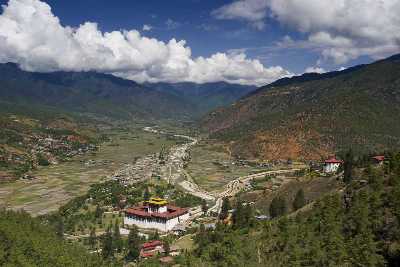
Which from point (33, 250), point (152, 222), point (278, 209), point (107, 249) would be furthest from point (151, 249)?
point (278, 209)

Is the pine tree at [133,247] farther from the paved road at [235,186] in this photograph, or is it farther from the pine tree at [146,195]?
the pine tree at [146,195]

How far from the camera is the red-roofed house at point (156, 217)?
103688 millimetres

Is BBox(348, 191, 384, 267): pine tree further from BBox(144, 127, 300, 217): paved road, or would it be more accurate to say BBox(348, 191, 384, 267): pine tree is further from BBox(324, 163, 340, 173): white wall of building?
BBox(324, 163, 340, 173): white wall of building

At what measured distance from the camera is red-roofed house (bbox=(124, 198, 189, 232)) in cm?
10369

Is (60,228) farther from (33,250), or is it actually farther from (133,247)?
(33,250)

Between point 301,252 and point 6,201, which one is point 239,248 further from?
point 6,201

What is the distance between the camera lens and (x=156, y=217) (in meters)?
104

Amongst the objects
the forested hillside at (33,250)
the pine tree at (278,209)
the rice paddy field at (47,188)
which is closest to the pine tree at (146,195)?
the rice paddy field at (47,188)

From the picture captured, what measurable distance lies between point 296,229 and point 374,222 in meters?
11.2

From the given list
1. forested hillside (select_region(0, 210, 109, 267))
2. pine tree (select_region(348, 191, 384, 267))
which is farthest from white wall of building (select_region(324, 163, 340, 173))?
forested hillside (select_region(0, 210, 109, 267))

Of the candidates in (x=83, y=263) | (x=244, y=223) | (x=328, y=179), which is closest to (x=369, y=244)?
(x=244, y=223)

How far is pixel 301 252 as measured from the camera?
54.2 meters

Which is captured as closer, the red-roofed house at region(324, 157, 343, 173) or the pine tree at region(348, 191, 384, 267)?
the pine tree at region(348, 191, 384, 267)

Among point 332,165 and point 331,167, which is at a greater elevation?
point 332,165
